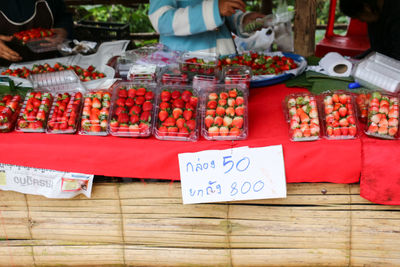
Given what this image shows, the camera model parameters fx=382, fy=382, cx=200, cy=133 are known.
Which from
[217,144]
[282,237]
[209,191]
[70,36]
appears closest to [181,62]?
[217,144]

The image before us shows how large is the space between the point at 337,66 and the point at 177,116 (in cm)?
127

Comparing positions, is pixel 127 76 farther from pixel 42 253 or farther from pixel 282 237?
pixel 282 237

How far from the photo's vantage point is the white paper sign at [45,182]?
6.90 ft

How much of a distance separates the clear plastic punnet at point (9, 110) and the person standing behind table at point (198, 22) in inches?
41.9

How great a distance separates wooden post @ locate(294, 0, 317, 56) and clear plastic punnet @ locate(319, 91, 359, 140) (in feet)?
6.20

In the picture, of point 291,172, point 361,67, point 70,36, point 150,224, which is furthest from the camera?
point 70,36

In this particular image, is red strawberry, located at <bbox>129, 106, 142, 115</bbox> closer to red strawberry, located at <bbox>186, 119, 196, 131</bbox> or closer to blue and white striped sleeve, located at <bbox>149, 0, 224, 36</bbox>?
red strawberry, located at <bbox>186, 119, 196, 131</bbox>

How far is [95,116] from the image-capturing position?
204cm

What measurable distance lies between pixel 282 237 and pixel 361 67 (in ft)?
3.78

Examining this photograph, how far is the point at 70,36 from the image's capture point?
3695 millimetres

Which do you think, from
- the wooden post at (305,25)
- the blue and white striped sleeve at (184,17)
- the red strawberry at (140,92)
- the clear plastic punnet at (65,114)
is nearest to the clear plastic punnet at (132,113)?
the red strawberry at (140,92)

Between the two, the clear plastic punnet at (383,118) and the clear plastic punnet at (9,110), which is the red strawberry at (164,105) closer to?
the clear plastic punnet at (9,110)

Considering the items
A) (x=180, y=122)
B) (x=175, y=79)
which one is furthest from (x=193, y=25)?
(x=180, y=122)

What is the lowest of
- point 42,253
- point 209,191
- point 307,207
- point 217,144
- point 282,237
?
point 42,253
